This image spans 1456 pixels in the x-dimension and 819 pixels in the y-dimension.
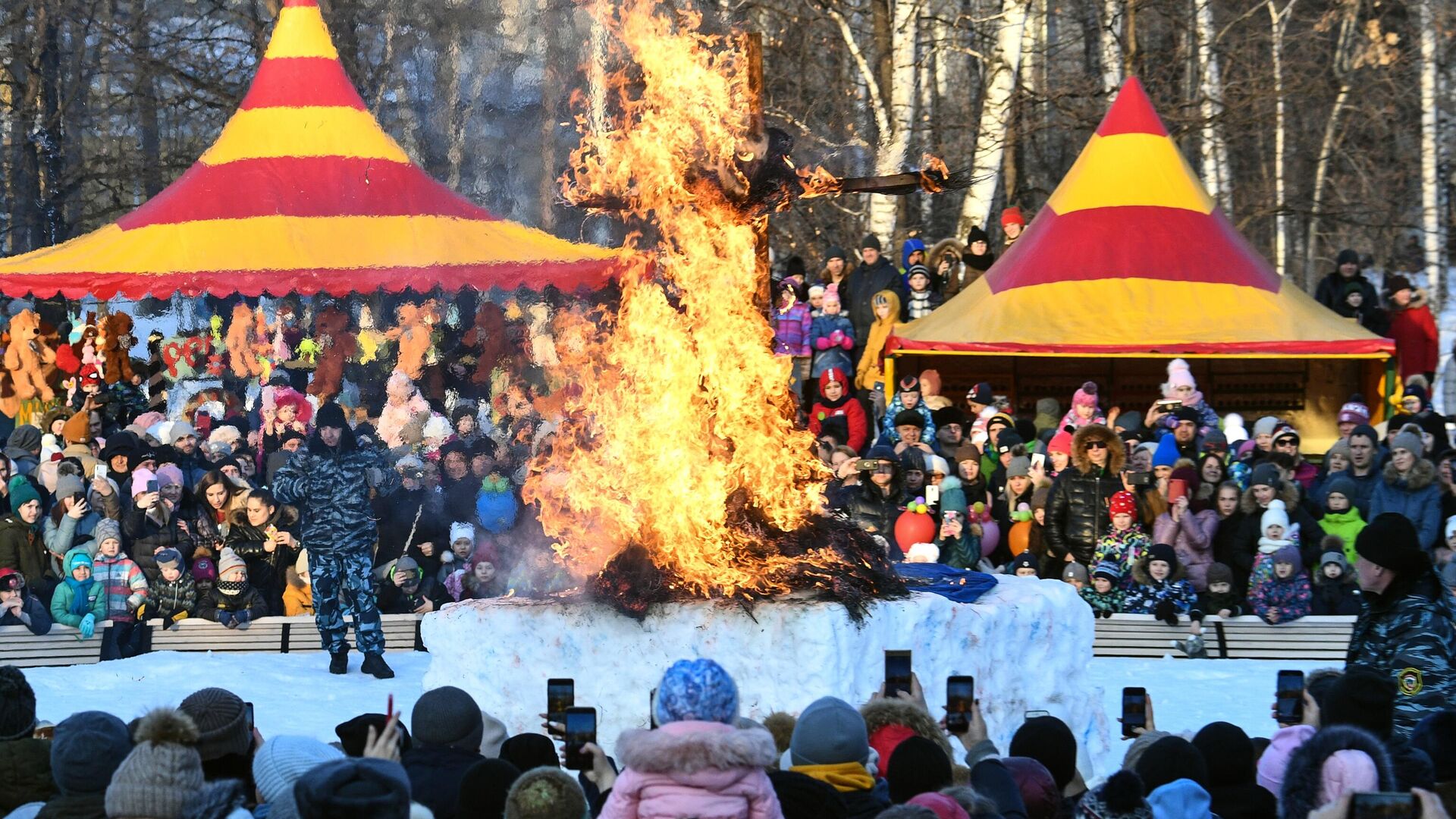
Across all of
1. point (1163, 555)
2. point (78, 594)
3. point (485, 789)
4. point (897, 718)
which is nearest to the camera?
point (485, 789)

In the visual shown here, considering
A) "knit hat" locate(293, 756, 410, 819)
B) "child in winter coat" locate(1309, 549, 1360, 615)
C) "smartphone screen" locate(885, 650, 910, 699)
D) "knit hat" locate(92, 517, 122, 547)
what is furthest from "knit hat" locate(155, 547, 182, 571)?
"knit hat" locate(293, 756, 410, 819)

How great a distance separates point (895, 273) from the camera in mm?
16078

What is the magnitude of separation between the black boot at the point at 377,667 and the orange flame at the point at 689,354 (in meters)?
2.62

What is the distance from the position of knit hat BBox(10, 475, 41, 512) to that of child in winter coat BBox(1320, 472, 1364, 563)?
25.0ft

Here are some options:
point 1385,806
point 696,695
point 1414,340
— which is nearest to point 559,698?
point 696,695

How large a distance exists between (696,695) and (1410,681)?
8.73 ft

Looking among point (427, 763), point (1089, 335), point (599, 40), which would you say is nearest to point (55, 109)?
point (599, 40)

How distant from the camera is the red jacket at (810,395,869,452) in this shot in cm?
1377

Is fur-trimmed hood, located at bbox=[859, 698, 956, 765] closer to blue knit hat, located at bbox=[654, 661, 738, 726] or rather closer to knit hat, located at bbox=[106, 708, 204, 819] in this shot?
blue knit hat, located at bbox=[654, 661, 738, 726]

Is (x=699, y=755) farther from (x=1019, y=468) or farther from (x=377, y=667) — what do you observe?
(x=1019, y=468)

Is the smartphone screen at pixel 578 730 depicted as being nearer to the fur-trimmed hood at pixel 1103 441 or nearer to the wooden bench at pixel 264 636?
the wooden bench at pixel 264 636

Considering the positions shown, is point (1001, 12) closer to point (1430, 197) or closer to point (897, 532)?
point (1430, 197)

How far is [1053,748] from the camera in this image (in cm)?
538

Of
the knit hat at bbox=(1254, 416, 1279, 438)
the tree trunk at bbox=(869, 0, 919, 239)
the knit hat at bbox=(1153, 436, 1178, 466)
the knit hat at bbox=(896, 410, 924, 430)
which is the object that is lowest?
the knit hat at bbox=(1153, 436, 1178, 466)
